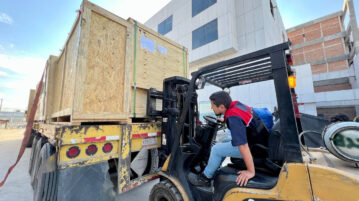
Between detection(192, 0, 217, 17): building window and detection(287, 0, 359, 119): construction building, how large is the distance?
18472 mm

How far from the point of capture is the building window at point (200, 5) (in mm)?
16100

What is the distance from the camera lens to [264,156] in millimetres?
1829

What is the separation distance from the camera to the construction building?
22688 mm

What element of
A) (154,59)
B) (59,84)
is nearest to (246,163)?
(154,59)

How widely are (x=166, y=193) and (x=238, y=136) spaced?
4.33 feet

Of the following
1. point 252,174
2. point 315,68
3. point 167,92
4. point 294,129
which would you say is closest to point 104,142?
point 167,92

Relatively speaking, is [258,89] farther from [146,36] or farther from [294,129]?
[294,129]

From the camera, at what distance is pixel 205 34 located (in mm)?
16125

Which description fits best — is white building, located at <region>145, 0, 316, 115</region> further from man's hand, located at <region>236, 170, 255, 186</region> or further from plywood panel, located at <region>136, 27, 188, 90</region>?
man's hand, located at <region>236, 170, 255, 186</region>

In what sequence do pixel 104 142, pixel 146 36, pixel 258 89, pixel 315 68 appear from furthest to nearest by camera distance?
1. pixel 315 68
2. pixel 258 89
3. pixel 146 36
4. pixel 104 142

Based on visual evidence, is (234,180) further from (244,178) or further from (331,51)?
(331,51)

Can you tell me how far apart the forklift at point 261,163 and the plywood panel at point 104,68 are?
76 cm

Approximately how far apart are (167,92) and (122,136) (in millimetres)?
1270

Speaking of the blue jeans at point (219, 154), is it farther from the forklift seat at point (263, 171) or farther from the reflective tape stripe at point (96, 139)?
the reflective tape stripe at point (96, 139)
